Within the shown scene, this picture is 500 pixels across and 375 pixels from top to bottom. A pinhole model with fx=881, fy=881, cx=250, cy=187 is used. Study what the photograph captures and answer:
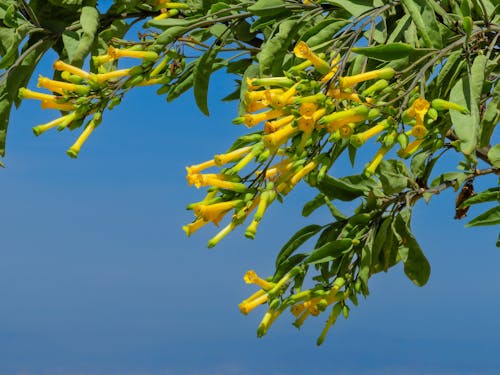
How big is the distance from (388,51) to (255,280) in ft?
3.56

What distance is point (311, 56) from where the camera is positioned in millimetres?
2910

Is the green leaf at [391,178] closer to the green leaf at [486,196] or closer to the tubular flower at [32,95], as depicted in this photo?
the green leaf at [486,196]

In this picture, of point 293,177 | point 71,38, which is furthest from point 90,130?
point 293,177

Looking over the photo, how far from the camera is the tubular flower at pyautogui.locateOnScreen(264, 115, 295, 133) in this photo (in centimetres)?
287

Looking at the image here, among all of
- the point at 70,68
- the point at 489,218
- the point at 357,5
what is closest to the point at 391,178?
the point at 489,218

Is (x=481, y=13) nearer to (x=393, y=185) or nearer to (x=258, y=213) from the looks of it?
(x=393, y=185)

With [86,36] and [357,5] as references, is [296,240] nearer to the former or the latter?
[357,5]

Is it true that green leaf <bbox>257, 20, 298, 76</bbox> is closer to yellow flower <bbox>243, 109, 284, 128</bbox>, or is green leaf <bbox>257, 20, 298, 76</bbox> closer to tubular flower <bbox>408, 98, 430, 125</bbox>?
yellow flower <bbox>243, 109, 284, 128</bbox>

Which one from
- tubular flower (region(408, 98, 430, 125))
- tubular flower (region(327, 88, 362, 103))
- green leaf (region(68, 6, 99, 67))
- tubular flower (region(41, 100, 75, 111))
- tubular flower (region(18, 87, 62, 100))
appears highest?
green leaf (region(68, 6, 99, 67))

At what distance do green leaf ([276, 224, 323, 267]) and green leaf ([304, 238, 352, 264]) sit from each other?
15cm

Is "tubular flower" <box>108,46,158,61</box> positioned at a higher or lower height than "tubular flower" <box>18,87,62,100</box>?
higher

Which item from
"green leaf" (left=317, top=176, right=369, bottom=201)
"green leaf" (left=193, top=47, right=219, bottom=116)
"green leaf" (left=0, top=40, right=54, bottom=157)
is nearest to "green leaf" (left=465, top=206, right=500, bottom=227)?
"green leaf" (left=317, top=176, right=369, bottom=201)

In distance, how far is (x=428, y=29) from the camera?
305cm

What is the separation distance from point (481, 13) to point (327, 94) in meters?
0.88
